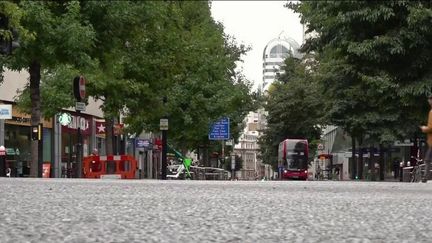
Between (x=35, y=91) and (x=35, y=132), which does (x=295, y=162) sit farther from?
(x=35, y=91)

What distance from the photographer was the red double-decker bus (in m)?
57.1

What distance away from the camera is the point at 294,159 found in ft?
190

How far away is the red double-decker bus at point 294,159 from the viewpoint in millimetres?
57094

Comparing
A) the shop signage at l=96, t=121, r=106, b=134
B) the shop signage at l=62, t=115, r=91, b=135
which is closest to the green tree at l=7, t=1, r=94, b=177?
the shop signage at l=62, t=115, r=91, b=135

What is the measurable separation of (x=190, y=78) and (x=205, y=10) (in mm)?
6126

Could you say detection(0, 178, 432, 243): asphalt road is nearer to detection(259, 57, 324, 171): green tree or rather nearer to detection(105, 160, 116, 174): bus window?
detection(105, 160, 116, 174): bus window

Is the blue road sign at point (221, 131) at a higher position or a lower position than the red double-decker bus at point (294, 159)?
higher

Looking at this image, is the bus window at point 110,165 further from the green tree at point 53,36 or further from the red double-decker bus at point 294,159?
the red double-decker bus at point 294,159

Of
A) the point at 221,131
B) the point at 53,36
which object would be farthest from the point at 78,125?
the point at 53,36

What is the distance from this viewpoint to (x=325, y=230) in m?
5.63

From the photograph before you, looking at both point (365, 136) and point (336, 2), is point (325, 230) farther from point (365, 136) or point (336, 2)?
point (365, 136)

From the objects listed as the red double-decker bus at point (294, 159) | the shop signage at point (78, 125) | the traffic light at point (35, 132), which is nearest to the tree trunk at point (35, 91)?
the traffic light at point (35, 132)

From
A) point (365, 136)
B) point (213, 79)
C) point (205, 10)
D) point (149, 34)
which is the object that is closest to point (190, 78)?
point (213, 79)

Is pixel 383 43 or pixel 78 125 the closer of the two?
pixel 383 43
